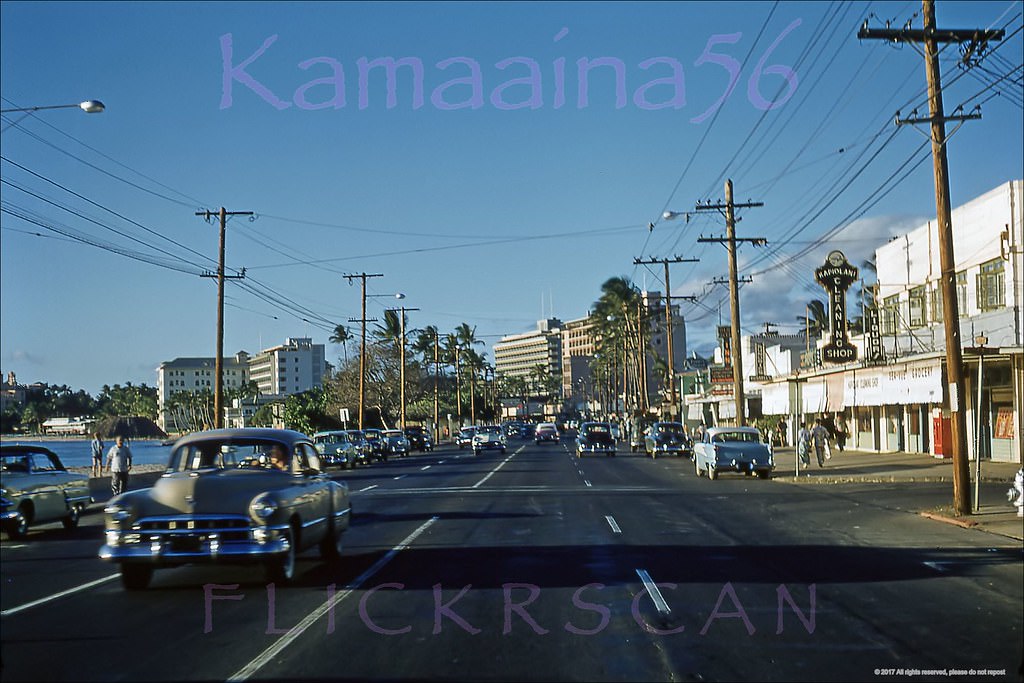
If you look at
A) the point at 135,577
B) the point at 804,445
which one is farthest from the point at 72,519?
the point at 804,445

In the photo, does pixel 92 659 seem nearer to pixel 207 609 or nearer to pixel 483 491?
pixel 207 609

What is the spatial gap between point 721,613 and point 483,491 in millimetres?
18645

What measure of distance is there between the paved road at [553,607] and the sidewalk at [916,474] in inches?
28.7

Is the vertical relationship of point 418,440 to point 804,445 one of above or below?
below

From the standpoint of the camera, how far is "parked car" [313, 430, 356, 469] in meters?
48.2

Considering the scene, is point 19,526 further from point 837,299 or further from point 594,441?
point 594,441

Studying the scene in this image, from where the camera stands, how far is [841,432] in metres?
53.9

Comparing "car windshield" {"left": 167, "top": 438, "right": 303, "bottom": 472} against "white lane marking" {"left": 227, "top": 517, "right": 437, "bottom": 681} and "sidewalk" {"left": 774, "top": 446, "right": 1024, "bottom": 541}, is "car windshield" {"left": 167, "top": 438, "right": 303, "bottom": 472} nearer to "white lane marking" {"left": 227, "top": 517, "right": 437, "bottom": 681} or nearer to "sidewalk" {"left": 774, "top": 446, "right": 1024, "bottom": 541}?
"white lane marking" {"left": 227, "top": 517, "right": 437, "bottom": 681}

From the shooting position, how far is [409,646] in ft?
28.7

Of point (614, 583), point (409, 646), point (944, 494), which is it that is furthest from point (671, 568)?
point (944, 494)

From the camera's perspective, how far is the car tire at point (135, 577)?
11914 millimetres

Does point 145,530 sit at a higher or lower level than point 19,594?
higher

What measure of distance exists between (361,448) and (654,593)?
42323mm

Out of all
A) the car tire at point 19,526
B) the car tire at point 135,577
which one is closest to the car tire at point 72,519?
the car tire at point 19,526
